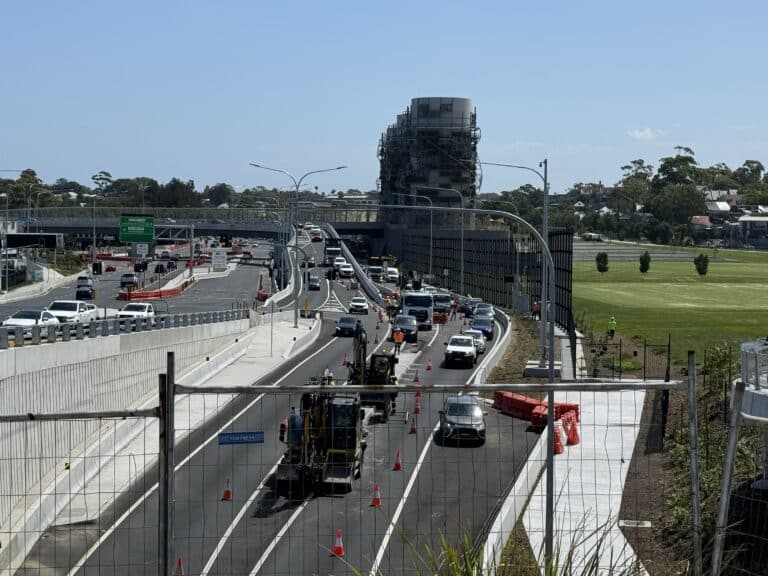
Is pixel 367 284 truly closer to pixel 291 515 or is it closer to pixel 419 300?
pixel 419 300

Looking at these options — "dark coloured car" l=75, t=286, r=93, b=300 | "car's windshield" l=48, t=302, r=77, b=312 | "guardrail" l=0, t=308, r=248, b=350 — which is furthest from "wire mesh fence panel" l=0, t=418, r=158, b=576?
"dark coloured car" l=75, t=286, r=93, b=300

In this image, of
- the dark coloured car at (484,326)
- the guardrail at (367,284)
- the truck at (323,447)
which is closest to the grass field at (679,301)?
the dark coloured car at (484,326)

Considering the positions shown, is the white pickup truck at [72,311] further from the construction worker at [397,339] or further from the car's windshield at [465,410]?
the car's windshield at [465,410]

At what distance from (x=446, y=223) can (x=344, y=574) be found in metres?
107

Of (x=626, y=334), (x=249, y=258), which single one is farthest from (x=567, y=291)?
(x=249, y=258)

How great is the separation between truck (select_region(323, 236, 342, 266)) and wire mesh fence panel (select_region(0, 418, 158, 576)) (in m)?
102

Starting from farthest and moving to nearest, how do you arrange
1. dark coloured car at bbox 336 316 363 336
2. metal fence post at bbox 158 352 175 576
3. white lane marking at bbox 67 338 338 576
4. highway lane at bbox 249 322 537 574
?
dark coloured car at bbox 336 316 363 336, highway lane at bbox 249 322 537 574, white lane marking at bbox 67 338 338 576, metal fence post at bbox 158 352 175 576

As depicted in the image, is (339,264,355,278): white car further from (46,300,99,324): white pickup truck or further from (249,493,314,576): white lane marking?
(249,493,314,576): white lane marking

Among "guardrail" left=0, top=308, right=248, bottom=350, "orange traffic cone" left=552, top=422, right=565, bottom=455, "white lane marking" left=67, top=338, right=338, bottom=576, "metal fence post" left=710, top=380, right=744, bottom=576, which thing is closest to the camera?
"metal fence post" left=710, top=380, right=744, bottom=576

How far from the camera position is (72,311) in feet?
178

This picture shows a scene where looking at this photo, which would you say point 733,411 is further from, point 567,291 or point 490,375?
point 567,291

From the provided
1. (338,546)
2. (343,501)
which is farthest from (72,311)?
(338,546)

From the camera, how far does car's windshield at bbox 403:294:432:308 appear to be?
73125 mm

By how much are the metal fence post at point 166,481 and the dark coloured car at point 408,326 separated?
179 feet
